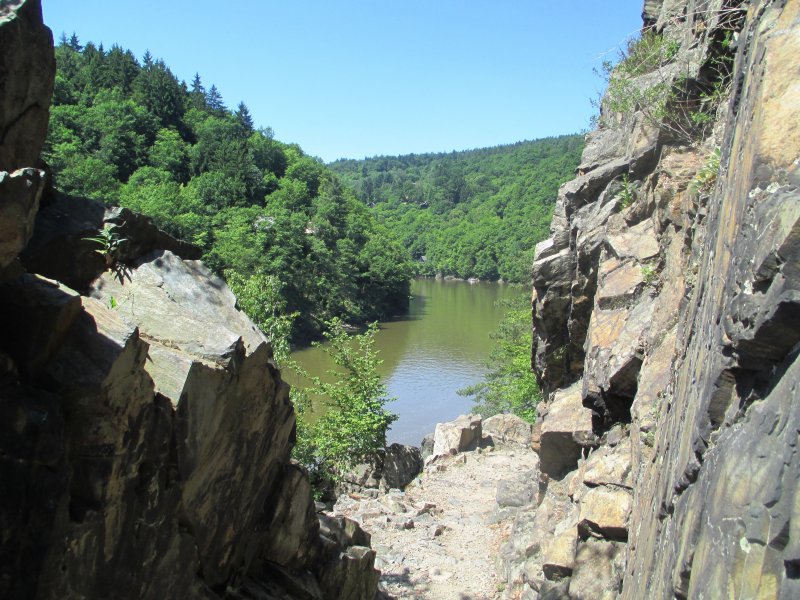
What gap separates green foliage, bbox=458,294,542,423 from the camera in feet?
84.8

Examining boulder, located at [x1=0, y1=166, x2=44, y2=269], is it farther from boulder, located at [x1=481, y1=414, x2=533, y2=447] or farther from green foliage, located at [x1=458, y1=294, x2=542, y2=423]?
green foliage, located at [x1=458, y1=294, x2=542, y2=423]

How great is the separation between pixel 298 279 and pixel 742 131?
1770 inches

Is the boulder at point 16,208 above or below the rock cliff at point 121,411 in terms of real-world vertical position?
above

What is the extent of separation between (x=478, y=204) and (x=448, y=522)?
129430 mm

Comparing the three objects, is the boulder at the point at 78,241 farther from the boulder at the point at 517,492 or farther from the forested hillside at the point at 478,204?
the forested hillside at the point at 478,204

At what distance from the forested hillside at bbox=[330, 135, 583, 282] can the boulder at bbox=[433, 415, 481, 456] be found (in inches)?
1981

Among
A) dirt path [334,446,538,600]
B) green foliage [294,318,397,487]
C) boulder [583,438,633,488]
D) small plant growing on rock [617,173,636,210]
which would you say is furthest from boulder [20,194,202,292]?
green foliage [294,318,397,487]

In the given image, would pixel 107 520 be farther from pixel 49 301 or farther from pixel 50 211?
pixel 50 211

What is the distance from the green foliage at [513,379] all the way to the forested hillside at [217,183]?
50.1 feet

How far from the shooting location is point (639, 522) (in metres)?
5.98

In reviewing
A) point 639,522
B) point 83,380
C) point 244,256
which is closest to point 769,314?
point 639,522

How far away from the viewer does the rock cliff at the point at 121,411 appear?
14.3ft

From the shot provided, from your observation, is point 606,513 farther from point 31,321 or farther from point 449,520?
point 449,520

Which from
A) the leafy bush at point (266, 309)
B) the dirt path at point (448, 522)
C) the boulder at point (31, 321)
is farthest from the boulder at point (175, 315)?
the leafy bush at point (266, 309)
